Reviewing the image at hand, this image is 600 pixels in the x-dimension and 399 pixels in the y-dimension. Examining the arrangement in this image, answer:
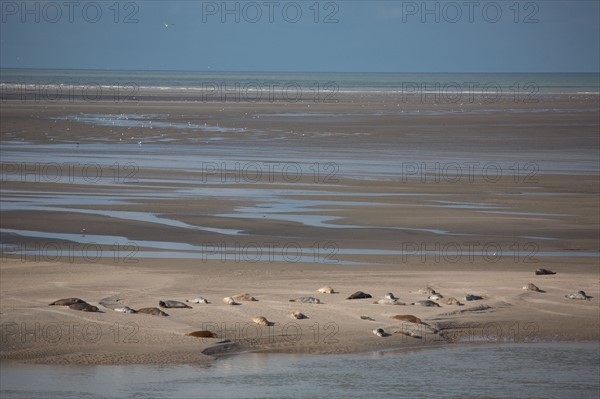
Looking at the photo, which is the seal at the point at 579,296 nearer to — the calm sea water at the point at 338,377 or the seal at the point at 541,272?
the seal at the point at 541,272

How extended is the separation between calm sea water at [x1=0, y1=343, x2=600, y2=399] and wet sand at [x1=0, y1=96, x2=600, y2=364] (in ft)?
0.99

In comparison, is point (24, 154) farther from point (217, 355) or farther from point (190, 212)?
point (217, 355)

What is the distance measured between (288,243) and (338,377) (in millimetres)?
6541

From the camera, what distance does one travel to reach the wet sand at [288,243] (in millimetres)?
9422

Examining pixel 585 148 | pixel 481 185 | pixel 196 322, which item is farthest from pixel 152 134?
pixel 196 322

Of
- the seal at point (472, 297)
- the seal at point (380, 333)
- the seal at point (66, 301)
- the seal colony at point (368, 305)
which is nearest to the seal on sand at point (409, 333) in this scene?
the seal colony at point (368, 305)

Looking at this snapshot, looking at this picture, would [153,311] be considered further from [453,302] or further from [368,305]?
[453,302]

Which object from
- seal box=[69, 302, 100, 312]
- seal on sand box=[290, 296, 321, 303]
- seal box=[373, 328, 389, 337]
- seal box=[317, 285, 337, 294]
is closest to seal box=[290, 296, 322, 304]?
seal on sand box=[290, 296, 321, 303]

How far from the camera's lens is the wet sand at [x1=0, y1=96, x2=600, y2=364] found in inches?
371

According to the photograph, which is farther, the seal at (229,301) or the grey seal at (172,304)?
the seal at (229,301)

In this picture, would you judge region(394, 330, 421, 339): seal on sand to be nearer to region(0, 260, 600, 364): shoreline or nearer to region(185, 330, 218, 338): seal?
region(0, 260, 600, 364): shoreline

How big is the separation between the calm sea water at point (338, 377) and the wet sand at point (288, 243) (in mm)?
302

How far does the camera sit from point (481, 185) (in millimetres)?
22469

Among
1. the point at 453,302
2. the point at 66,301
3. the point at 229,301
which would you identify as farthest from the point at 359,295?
the point at 66,301
